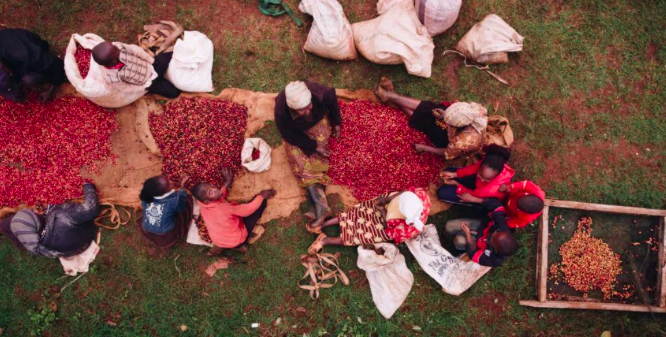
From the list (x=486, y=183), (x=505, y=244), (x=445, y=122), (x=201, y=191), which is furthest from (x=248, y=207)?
(x=505, y=244)

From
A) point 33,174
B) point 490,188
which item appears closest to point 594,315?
point 490,188

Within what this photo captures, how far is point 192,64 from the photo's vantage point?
477 cm

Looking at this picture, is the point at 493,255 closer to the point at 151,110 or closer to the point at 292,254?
the point at 292,254

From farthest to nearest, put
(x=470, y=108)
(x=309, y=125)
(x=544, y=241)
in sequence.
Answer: (x=544, y=241) → (x=309, y=125) → (x=470, y=108)

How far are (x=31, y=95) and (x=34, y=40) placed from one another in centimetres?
67

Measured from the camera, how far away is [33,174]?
4785 mm

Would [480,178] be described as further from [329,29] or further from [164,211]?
[164,211]

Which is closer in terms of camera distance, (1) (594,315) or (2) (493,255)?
(2) (493,255)

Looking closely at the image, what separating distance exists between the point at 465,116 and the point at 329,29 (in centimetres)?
193

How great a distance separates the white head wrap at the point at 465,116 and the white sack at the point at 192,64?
9.57ft

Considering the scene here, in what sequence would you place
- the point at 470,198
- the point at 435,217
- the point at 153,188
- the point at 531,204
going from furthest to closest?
the point at 435,217, the point at 470,198, the point at 153,188, the point at 531,204

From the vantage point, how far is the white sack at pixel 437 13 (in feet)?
15.4

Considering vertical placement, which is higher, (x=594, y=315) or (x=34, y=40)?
(x=34, y=40)

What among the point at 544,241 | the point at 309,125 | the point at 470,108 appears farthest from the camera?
the point at 544,241
